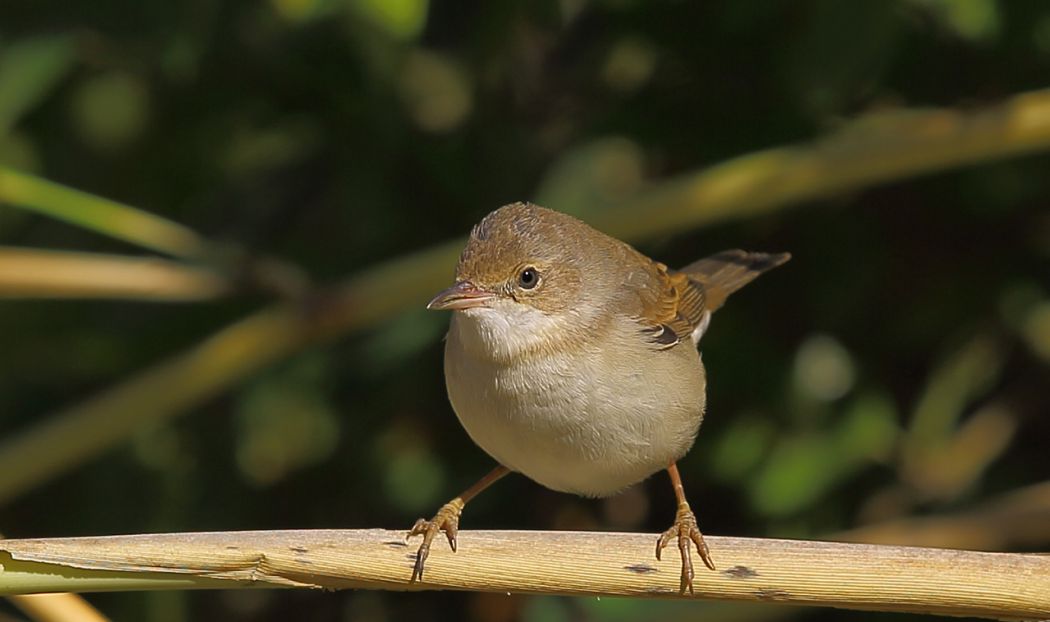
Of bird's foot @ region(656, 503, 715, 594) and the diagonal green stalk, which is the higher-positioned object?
the diagonal green stalk

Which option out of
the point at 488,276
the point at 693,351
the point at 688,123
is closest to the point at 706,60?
the point at 688,123

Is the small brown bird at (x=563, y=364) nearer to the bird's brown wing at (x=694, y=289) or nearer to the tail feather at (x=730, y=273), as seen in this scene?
the bird's brown wing at (x=694, y=289)

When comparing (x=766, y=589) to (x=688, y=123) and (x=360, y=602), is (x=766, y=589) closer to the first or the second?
(x=688, y=123)

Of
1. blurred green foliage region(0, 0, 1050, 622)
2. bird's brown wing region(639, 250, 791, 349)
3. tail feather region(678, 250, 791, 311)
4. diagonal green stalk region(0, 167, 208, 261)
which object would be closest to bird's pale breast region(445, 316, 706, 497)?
bird's brown wing region(639, 250, 791, 349)

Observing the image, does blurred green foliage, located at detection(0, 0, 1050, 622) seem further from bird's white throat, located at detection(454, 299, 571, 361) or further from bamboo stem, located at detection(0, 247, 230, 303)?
bird's white throat, located at detection(454, 299, 571, 361)

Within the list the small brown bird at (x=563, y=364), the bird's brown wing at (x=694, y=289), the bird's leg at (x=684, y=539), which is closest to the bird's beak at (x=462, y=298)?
the small brown bird at (x=563, y=364)

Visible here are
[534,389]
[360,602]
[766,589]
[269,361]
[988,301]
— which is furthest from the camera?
[360,602]
